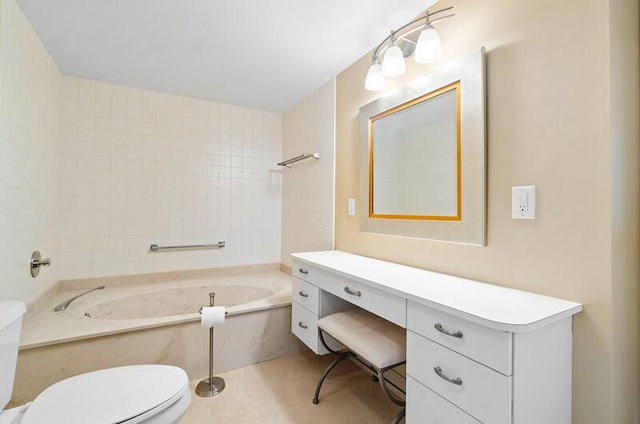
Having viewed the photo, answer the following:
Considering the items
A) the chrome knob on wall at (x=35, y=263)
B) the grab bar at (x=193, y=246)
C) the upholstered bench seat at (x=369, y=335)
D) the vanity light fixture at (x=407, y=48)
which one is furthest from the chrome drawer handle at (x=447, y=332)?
the grab bar at (x=193, y=246)

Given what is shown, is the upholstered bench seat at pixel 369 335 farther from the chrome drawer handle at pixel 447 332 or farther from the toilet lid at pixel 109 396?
the toilet lid at pixel 109 396

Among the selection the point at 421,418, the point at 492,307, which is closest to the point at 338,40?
the point at 492,307

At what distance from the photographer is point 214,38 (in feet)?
5.70

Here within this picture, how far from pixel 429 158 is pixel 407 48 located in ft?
1.98

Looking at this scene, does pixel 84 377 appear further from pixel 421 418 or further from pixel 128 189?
pixel 128 189

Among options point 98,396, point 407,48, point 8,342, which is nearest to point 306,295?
point 98,396

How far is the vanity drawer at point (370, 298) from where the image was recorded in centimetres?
111

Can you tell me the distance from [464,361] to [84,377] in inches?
54.8

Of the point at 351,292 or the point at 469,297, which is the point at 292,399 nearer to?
the point at 351,292

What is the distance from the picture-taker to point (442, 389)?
3.06 ft

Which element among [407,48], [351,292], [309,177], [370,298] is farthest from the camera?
[309,177]

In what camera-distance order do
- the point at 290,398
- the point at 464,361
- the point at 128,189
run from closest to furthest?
the point at 464,361, the point at 290,398, the point at 128,189

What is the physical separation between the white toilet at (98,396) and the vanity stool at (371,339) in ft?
2.32

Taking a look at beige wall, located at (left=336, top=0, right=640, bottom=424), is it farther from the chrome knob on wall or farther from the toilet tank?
the chrome knob on wall
